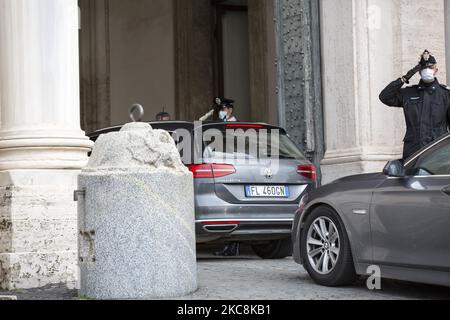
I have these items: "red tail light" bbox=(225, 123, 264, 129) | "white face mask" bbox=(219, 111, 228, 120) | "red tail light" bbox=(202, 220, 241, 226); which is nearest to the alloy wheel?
"red tail light" bbox=(202, 220, 241, 226)

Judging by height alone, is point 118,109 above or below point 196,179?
above

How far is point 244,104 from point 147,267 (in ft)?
48.0

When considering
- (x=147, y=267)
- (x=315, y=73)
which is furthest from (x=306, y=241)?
(x=315, y=73)

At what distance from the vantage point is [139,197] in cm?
772

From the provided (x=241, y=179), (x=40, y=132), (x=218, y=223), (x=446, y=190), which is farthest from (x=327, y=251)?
(x=40, y=132)

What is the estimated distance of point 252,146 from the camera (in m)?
11.6

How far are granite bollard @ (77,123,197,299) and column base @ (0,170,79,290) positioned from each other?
1294 mm

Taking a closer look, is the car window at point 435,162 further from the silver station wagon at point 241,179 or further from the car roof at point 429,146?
the silver station wagon at point 241,179

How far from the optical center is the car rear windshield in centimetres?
1138

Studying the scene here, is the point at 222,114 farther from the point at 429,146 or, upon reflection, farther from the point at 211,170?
the point at 429,146

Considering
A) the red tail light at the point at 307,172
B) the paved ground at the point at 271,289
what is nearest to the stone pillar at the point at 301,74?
the red tail light at the point at 307,172

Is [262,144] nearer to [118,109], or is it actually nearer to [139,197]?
[139,197]

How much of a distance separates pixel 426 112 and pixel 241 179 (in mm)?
2357

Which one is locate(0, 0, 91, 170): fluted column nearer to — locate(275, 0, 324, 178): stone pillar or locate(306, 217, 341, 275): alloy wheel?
locate(306, 217, 341, 275): alloy wheel
